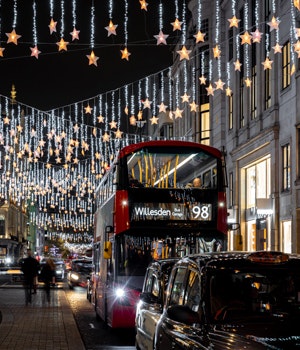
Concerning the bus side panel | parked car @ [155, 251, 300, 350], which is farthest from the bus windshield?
parked car @ [155, 251, 300, 350]

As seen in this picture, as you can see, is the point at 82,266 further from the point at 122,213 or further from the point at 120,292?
the point at 122,213

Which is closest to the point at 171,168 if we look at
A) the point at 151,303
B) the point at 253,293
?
the point at 151,303

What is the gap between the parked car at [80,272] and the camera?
38.9 m

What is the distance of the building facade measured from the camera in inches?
1150

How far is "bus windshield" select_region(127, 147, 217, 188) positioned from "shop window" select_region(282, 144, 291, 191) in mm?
12381

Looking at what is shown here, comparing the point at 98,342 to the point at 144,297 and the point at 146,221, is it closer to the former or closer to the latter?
the point at 146,221

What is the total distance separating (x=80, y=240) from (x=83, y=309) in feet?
464

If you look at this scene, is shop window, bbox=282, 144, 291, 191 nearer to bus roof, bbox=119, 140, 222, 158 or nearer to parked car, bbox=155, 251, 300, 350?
bus roof, bbox=119, 140, 222, 158

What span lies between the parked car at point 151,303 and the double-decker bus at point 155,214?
544cm

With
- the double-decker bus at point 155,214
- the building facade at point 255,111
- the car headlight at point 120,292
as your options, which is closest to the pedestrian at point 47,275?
the building facade at point 255,111

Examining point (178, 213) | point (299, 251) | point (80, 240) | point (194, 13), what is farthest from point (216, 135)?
point (80, 240)

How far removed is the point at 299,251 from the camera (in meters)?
28.2

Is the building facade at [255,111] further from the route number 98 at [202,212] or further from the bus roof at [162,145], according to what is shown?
the route number 98 at [202,212]

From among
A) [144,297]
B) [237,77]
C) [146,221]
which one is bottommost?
[144,297]
